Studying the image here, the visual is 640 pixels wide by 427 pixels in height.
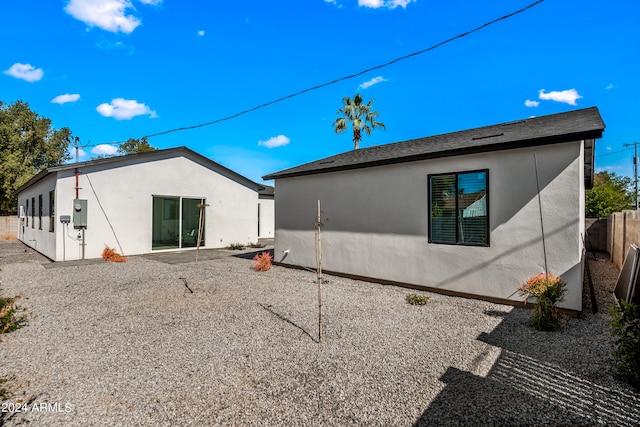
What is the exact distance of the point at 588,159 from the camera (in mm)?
7414

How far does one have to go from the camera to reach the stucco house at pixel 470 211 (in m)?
4.78

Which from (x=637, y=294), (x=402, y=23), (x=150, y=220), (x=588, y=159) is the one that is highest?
(x=402, y=23)

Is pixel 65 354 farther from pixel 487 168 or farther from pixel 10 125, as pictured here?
pixel 10 125

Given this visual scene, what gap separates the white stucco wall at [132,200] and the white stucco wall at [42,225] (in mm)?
37

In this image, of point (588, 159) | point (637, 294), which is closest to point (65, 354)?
point (637, 294)

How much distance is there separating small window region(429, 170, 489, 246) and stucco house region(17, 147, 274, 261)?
953cm

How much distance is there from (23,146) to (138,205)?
77.2ft

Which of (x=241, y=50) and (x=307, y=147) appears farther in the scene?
(x=307, y=147)

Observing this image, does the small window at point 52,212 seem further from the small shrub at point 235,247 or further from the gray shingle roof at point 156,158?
the small shrub at point 235,247

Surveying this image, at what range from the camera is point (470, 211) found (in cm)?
571

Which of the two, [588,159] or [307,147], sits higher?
[307,147]

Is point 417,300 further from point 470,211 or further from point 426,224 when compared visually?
point 470,211

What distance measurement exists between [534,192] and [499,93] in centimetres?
979

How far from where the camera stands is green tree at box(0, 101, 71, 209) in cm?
2191
